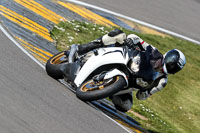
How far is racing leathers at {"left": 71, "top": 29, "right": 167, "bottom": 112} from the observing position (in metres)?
7.55

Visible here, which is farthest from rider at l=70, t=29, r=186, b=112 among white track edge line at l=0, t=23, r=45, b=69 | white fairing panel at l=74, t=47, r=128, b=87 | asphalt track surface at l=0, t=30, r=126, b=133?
white track edge line at l=0, t=23, r=45, b=69

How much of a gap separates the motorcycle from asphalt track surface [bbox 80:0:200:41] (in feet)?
23.6

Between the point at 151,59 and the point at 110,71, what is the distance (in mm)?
795

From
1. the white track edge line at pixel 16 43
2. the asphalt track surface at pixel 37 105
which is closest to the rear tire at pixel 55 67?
the asphalt track surface at pixel 37 105

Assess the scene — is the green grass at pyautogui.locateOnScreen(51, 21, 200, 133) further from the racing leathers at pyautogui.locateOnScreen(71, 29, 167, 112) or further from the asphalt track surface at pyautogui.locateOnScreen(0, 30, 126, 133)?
the asphalt track surface at pyautogui.locateOnScreen(0, 30, 126, 133)

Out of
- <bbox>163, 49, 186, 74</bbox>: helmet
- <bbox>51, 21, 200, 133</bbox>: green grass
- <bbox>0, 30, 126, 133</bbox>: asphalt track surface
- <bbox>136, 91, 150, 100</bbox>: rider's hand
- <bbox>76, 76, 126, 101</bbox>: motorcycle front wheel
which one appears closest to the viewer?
<bbox>0, 30, 126, 133</bbox>: asphalt track surface

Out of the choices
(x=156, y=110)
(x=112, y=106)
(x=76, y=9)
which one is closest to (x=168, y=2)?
(x=76, y=9)

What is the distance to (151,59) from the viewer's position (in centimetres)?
758

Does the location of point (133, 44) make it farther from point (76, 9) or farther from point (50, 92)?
point (76, 9)

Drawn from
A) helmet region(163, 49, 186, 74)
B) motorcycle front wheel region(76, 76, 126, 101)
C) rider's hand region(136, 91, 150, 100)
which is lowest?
rider's hand region(136, 91, 150, 100)

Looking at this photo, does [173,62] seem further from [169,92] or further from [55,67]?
[169,92]

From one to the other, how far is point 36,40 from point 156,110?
340cm

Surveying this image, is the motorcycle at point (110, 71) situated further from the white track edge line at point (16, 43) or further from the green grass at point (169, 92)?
the green grass at point (169, 92)

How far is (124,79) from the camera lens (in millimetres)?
7312
